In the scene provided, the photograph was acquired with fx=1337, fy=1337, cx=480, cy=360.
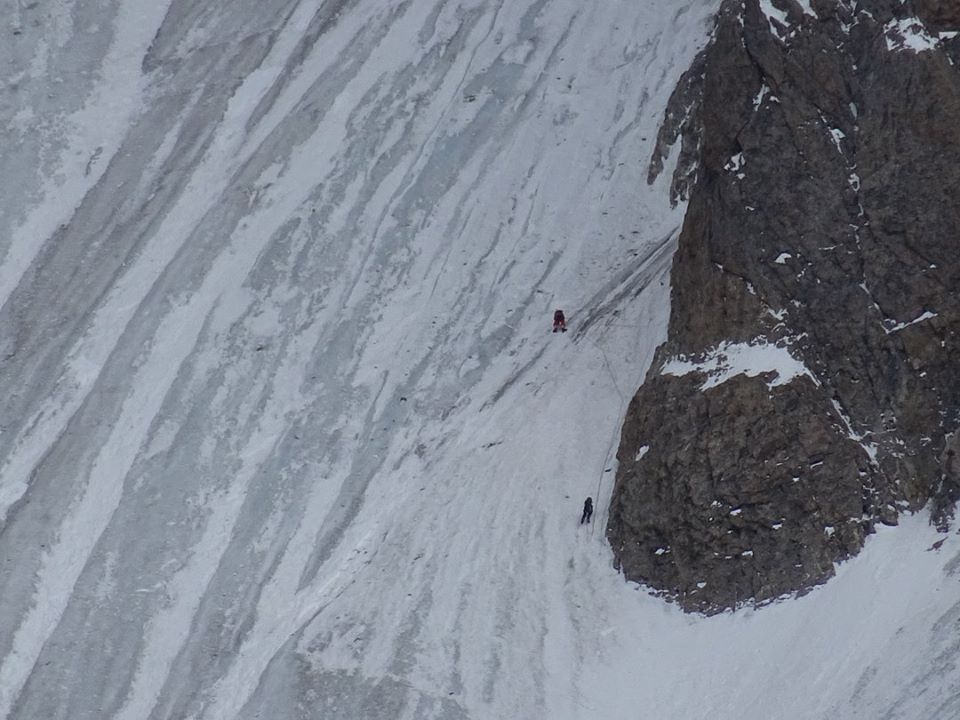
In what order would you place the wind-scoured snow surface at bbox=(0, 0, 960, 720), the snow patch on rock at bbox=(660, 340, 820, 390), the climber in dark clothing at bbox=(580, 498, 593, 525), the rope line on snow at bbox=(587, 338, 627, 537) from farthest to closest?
1. the rope line on snow at bbox=(587, 338, 627, 537)
2. the climber in dark clothing at bbox=(580, 498, 593, 525)
3. the snow patch on rock at bbox=(660, 340, 820, 390)
4. the wind-scoured snow surface at bbox=(0, 0, 960, 720)

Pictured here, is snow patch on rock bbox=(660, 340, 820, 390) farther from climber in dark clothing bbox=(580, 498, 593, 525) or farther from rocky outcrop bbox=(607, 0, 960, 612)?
climber in dark clothing bbox=(580, 498, 593, 525)

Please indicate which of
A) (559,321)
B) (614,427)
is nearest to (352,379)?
(559,321)

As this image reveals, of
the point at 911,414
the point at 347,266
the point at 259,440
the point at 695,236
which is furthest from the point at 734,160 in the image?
the point at 259,440

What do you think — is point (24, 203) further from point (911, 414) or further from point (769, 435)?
point (911, 414)

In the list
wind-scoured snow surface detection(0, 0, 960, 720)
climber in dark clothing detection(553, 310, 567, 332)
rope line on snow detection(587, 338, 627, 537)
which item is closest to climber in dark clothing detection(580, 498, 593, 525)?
rope line on snow detection(587, 338, 627, 537)

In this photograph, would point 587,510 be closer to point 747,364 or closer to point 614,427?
point 614,427

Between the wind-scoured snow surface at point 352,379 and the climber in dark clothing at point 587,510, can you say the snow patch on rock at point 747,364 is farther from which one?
the climber in dark clothing at point 587,510

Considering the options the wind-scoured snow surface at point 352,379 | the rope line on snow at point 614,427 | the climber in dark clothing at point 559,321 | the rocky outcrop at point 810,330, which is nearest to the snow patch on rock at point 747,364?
the rocky outcrop at point 810,330
